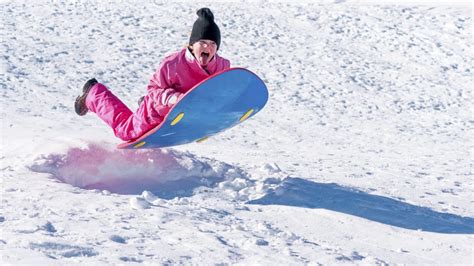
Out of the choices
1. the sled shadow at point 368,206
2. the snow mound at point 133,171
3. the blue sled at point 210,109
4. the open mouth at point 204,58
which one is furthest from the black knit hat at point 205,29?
the sled shadow at point 368,206

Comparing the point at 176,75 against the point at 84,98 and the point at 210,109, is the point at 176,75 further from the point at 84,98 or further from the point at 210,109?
the point at 84,98

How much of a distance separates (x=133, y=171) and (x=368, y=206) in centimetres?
163

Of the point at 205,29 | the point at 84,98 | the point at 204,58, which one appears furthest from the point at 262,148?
the point at 205,29

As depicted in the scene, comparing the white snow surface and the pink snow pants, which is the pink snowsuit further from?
the white snow surface

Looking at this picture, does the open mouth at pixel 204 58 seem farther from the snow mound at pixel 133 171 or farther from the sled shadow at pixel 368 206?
the sled shadow at pixel 368 206

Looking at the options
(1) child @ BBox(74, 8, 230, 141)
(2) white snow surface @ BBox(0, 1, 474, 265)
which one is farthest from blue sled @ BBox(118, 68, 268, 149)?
(2) white snow surface @ BBox(0, 1, 474, 265)

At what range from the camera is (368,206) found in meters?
5.07

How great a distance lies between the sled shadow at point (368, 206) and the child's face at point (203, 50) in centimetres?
104

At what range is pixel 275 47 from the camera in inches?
435

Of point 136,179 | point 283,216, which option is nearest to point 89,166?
point 136,179

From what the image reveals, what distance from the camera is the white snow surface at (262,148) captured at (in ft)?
13.0

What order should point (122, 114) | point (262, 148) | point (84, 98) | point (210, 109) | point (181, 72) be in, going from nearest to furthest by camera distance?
point (210, 109), point (181, 72), point (122, 114), point (84, 98), point (262, 148)

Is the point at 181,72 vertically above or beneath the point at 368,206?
above

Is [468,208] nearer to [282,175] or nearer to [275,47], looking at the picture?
[282,175]
